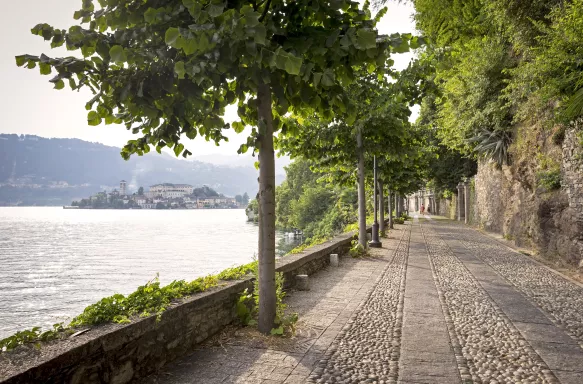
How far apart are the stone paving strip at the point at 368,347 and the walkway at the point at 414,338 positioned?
11mm

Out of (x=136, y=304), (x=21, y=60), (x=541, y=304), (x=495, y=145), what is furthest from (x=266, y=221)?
(x=495, y=145)

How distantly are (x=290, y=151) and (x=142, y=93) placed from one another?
8165mm

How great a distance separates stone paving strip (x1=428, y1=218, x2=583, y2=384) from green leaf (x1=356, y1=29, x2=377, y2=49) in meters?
3.44

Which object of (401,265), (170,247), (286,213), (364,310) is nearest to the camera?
(364,310)

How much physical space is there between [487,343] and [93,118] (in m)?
4.88

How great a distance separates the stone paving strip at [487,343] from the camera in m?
4.00

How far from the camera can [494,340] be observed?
503 cm

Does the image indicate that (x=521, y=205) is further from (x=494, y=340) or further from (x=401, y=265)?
(x=494, y=340)

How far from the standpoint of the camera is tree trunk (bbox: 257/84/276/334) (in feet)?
16.3

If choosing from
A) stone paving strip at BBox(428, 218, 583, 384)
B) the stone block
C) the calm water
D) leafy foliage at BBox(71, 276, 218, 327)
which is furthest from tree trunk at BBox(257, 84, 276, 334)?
the calm water

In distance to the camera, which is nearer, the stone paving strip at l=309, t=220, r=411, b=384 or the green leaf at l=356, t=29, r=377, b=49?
the green leaf at l=356, t=29, r=377, b=49

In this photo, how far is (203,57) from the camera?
141 inches

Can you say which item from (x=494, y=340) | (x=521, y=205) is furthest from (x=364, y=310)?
(x=521, y=205)

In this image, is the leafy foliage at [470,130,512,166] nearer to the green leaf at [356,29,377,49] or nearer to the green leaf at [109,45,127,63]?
the green leaf at [356,29,377,49]
